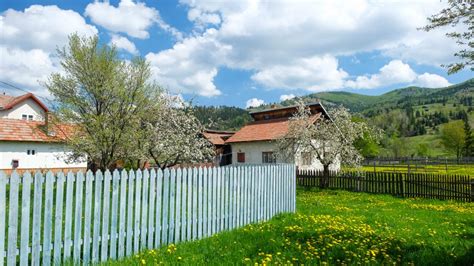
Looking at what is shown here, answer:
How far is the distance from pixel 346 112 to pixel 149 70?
43.7ft

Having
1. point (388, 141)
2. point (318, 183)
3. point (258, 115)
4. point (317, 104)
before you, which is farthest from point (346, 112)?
point (388, 141)

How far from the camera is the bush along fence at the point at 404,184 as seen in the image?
15141 millimetres

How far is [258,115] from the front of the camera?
41.1 metres

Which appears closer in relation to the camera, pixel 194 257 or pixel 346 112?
pixel 194 257

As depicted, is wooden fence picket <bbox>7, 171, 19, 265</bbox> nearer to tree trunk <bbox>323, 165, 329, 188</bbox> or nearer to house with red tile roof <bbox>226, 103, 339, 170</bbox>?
tree trunk <bbox>323, 165, 329, 188</bbox>

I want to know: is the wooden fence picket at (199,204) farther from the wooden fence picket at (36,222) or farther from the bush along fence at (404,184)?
the bush along fence at (404,184)

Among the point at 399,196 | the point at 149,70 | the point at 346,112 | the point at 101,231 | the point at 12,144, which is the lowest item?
the point at 399,196

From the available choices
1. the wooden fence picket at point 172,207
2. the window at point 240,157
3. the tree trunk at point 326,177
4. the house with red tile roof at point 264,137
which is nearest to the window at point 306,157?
the house with red tile roof at point 264,137

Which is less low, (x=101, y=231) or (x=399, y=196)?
(x=101, y=231)

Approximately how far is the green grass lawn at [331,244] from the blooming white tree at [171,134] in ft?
34.4

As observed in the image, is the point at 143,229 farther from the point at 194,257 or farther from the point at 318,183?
the point at 318,183

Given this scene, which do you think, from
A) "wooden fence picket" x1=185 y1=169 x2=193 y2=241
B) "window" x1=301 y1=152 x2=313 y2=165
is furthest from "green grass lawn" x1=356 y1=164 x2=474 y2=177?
"wooden fence picket" x1=185 y1=169 x2=193 y2=241

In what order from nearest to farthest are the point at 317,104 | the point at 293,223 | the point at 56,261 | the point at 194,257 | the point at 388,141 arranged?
the point at 56,261 < the point at 194,257 < the point at 293,223 < the point at 317,104 < the point at 388,141

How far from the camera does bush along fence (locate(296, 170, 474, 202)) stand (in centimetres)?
1514
